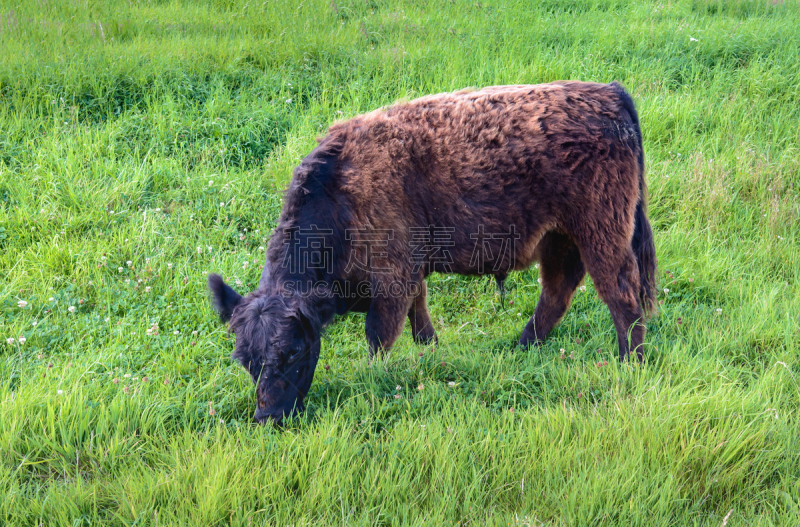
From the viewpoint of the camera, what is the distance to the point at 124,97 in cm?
755

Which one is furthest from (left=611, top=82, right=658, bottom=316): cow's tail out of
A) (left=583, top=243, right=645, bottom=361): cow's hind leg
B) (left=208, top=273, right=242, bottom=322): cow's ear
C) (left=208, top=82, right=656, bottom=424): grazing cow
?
(left=208, top=273, right=242, bottom=322): cow's ear

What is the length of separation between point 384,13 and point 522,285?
5938mm

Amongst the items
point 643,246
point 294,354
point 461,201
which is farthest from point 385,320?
point 643,246

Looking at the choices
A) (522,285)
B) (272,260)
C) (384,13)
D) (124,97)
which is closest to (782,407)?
(522,285)

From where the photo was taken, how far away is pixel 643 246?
4789 mm

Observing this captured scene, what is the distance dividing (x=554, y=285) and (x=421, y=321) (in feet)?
3.92

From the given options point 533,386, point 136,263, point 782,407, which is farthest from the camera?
point 136,263

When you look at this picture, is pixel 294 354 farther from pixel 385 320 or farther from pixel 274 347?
pixel 385 320

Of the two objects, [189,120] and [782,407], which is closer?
[782,407]

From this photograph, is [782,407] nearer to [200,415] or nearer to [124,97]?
[200,415]

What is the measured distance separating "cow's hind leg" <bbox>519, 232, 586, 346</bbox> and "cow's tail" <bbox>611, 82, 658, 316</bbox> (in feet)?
1.63

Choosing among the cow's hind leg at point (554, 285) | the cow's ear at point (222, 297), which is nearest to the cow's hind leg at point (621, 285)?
the cow's hind leg at point (554, 285)

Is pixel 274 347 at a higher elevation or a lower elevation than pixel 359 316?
higher

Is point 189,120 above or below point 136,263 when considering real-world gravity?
above
